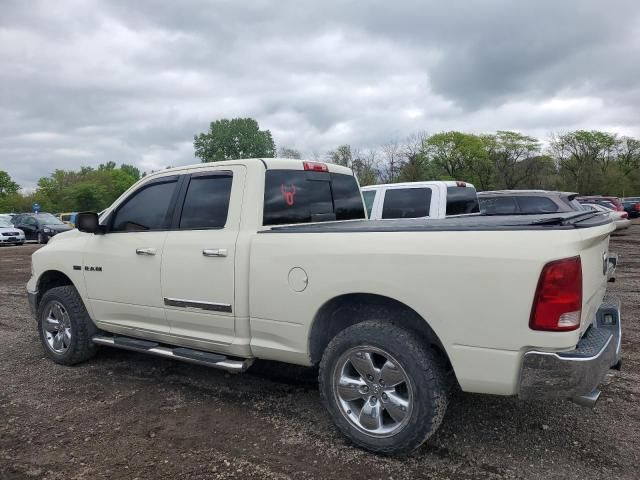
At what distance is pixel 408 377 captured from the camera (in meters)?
3.04

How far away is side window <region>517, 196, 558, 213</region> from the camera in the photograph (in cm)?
1086

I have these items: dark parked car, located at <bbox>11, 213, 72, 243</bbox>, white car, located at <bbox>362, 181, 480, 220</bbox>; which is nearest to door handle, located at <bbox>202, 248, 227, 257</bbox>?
white car, located at <bbox>362, 181, 480, 220</bbox>

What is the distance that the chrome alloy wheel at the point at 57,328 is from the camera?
16.8 feet

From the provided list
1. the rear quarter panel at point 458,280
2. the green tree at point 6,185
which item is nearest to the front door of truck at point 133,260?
the rear quarter panel at point 458,280

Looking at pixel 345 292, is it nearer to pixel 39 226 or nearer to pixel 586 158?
pixel 39 226

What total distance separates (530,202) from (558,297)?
30.6ft

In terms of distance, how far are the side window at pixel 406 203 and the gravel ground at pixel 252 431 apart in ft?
12.5

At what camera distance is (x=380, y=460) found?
10.4 ft

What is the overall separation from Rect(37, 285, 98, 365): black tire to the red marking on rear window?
2.47 meters

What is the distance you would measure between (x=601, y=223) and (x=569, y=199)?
8.88m

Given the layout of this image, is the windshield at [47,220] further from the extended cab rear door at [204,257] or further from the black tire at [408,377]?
the black tire at [408,377]

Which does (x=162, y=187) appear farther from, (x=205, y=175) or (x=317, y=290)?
(x=317, y=290)

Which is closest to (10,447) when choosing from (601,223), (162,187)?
(162,187)

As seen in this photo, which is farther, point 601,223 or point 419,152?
point 419,152
